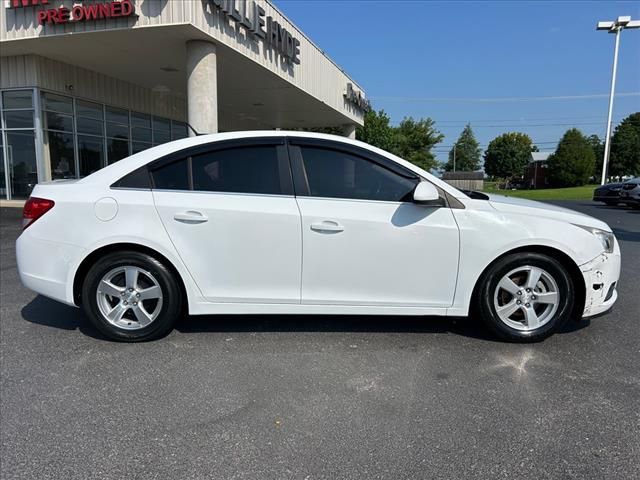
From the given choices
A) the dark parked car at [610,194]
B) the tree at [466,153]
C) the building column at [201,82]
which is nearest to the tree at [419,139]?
the dark parked car at [610,194]

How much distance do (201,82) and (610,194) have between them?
54.6 ft

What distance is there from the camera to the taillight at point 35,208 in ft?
12.2

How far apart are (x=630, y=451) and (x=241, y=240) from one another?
2.70 metres

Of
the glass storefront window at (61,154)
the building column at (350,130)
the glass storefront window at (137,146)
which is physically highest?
the building column at (350,130)

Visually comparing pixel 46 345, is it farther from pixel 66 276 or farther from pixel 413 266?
pixel 413 266

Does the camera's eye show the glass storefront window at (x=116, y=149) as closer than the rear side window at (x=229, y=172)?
No

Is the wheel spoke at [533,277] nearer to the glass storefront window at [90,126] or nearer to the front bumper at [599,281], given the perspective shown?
the front bumper at [599,281]

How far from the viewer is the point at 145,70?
48.6 feet

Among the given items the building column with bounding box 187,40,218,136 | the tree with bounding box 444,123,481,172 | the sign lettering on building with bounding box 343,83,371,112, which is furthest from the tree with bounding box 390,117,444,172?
the tree with bounding box 444,123,481,172

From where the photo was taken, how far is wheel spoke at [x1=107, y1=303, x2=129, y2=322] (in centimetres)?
369

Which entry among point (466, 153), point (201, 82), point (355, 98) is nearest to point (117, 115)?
point (201, 82)

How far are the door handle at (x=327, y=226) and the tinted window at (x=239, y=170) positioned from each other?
0.40m

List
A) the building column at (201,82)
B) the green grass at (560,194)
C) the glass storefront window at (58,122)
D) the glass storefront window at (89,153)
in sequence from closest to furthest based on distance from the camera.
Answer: the building column at (201,82) < the glass storefront window at (58,122) < the glass storefront window at (89,153) < the green grass at (560,194)

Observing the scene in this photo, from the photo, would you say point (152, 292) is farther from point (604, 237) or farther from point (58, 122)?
point (58, 122)
